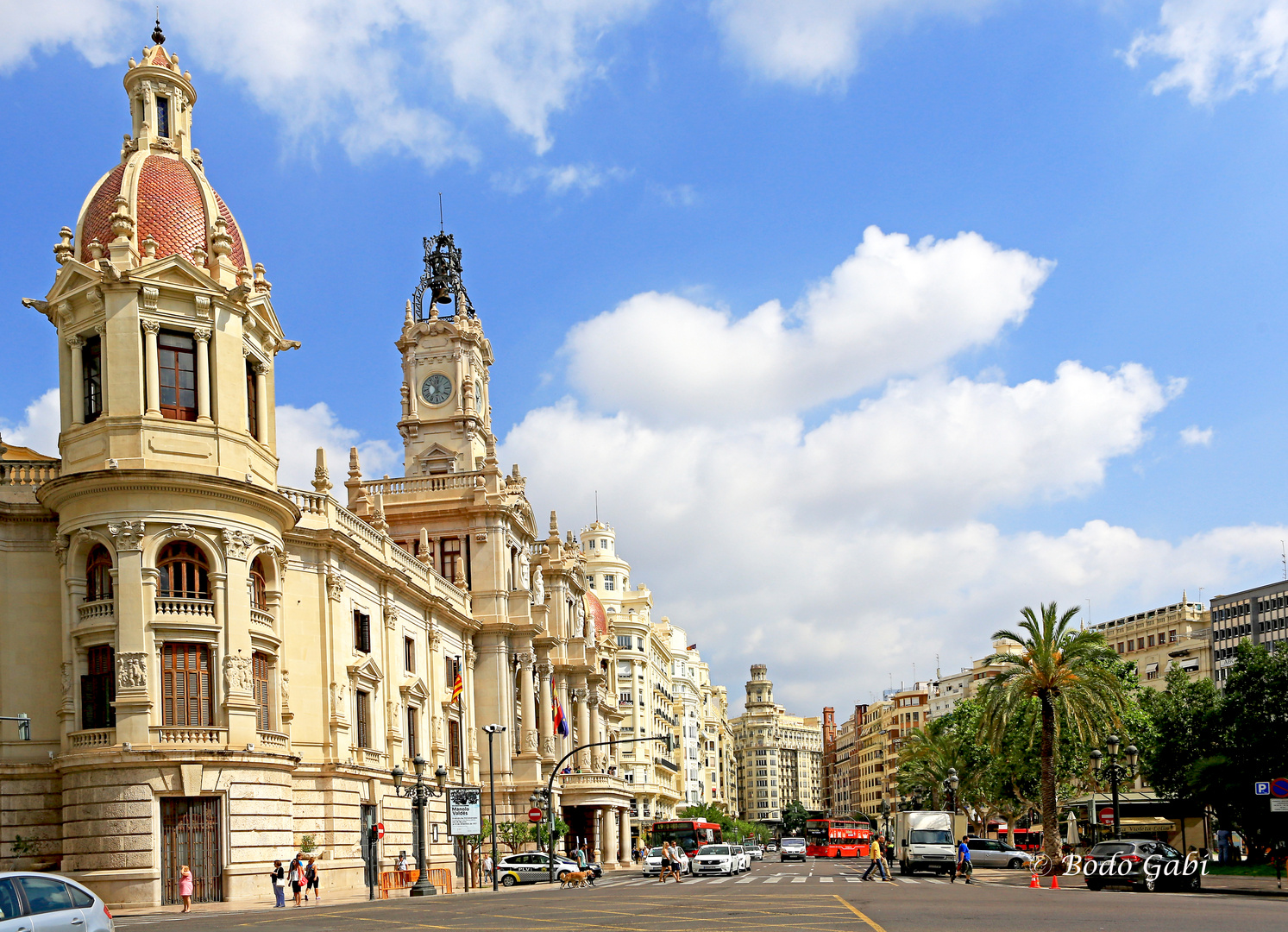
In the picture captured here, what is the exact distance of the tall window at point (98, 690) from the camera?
123 feet

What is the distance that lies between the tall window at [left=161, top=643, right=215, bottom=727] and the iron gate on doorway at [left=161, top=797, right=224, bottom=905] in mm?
2344

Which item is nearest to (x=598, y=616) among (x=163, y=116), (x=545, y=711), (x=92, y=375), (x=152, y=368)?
(x=545, y=711)

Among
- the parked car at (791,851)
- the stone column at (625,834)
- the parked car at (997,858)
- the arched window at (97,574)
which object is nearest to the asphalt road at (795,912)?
the arched window at (97,574)

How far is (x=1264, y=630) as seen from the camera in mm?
120500

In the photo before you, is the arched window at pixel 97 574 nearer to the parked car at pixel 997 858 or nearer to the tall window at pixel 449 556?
the tall window at pixel 449 556

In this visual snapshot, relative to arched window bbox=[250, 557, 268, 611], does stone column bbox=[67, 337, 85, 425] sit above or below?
above

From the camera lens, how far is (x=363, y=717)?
49281 millimetres

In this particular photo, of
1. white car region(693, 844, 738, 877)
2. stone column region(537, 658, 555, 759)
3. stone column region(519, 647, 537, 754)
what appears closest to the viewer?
white car region(693, 844, 738, 877)

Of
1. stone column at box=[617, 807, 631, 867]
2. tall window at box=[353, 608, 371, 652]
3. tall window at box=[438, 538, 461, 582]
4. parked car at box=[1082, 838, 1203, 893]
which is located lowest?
stone column at box=[617, 807, 631, 867]

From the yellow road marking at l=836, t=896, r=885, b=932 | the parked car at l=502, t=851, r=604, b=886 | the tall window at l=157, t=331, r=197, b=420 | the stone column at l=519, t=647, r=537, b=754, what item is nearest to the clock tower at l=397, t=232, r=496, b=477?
the stone column at l=519, t=647, r=537, b=754

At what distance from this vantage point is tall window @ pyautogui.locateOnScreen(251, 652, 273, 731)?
40.8 metres

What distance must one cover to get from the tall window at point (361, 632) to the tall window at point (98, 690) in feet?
39.1

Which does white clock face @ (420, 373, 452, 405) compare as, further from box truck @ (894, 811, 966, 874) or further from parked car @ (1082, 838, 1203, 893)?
parked car @ (1082, 838, 1203, 893)

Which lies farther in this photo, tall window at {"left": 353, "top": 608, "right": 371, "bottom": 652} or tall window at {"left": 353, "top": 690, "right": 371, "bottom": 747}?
tall window at {"left": 353, "top": 608, "right": 371, "bottom": 652}
